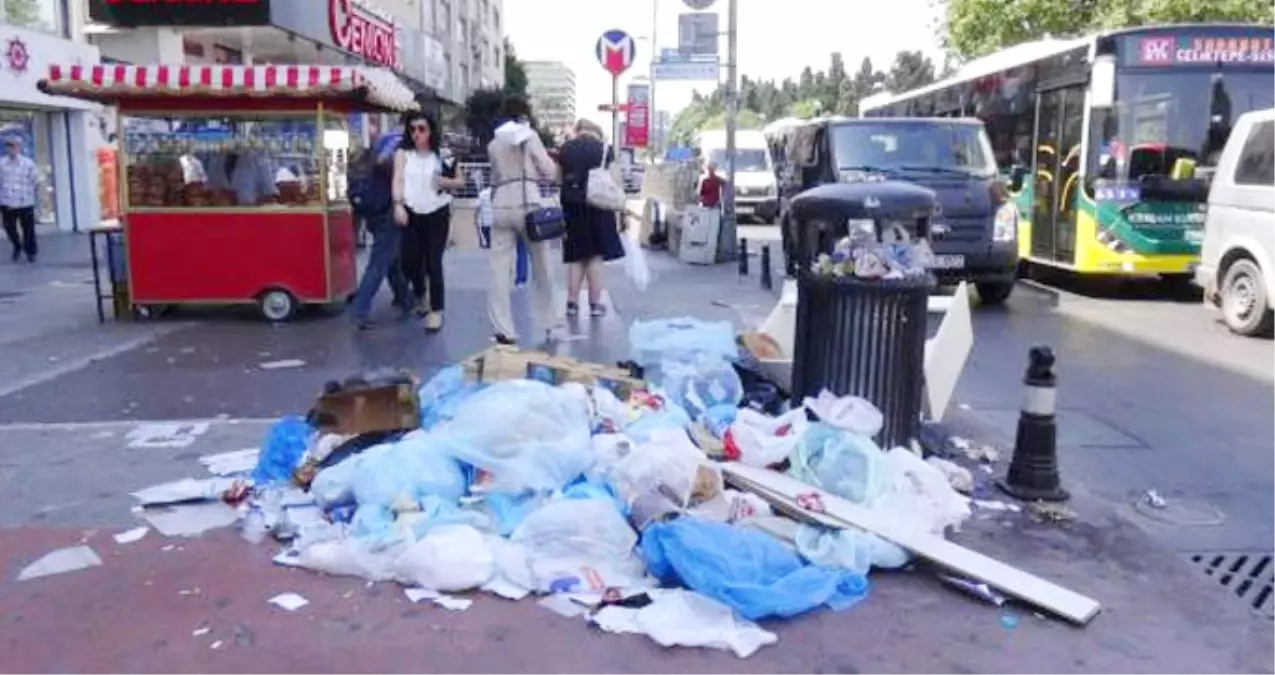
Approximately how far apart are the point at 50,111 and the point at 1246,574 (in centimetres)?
2097

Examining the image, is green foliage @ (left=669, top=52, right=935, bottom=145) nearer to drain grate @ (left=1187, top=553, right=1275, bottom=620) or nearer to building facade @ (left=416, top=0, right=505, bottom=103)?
building facade @ (left=416, top=0, right=505, bottom=103)

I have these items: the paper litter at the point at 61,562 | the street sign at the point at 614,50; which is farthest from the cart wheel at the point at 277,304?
the street sign at the point at 614,50

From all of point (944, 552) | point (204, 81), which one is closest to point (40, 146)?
point (204, 81)

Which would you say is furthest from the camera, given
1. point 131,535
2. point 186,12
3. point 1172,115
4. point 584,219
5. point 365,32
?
point 365,32

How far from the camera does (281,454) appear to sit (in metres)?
5.14

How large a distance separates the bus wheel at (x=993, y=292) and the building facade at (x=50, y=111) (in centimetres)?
1483

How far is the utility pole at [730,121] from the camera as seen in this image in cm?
1598

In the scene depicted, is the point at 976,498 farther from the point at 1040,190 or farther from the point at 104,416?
the point at 1040,190

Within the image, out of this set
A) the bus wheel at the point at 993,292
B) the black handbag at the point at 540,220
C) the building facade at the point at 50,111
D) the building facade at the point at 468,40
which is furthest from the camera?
the building facade at the point at 468,40

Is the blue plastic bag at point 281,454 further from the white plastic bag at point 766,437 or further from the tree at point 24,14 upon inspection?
the tree at point 24,14

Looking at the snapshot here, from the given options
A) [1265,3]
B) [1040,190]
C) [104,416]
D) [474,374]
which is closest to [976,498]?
[474,374]

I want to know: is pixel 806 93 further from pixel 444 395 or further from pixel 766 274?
pixel 444 395

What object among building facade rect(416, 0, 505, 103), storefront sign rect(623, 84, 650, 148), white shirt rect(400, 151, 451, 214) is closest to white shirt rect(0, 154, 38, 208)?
white shirt rect(400, 151, 451, 214)

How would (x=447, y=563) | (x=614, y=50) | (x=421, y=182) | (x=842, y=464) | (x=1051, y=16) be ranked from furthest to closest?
(x=1051, y=16) < (x=614, y=50) < (x=421, y=182) < (x=842, y=464) < (x=447, y=563)
